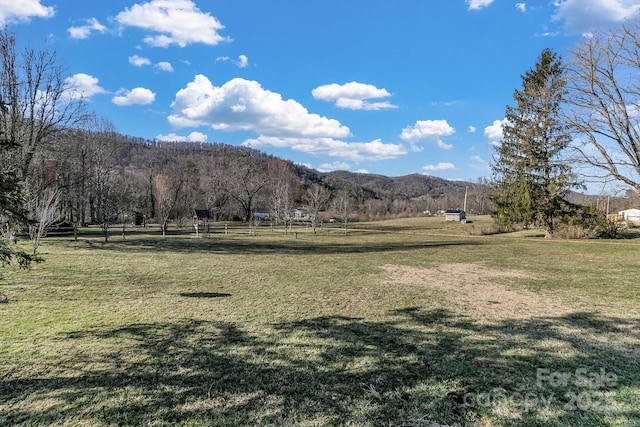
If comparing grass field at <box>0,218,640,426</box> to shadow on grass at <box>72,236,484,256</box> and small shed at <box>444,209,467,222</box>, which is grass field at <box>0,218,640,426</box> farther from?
small shed at <box>444,209,467,222</box>

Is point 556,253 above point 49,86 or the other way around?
the other way around

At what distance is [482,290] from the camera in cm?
770

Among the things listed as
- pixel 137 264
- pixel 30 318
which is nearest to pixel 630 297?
pixel 30 318

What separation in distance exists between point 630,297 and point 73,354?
972cm

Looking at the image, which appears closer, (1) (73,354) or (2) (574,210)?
(1) (73,354)

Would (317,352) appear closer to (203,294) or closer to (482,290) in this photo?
(203,294)

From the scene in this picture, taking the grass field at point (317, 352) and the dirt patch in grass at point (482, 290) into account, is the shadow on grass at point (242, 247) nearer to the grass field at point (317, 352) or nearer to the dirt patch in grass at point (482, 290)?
the dirt patch in grass at point (482, 290)

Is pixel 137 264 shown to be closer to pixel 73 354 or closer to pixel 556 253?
pixel 73 354

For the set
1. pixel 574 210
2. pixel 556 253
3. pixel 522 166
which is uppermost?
pixel 522 166

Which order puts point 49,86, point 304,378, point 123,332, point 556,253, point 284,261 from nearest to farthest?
1. point 304,378
2. point 123,332
3. point 284,261
4. point 556,253
5. point 49,86

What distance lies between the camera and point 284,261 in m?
12.6

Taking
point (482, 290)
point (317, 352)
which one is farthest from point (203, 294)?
point (482, 290)

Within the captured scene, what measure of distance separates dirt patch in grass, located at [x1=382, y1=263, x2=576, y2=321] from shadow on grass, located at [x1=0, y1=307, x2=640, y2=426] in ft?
3.12

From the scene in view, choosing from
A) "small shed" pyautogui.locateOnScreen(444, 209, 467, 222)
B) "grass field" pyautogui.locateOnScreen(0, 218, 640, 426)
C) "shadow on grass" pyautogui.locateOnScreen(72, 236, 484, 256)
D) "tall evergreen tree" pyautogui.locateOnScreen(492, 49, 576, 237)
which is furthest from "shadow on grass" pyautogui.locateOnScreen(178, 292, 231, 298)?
"small shed" pyautogui.locateOnScreen(444, 209, 467, 222)
